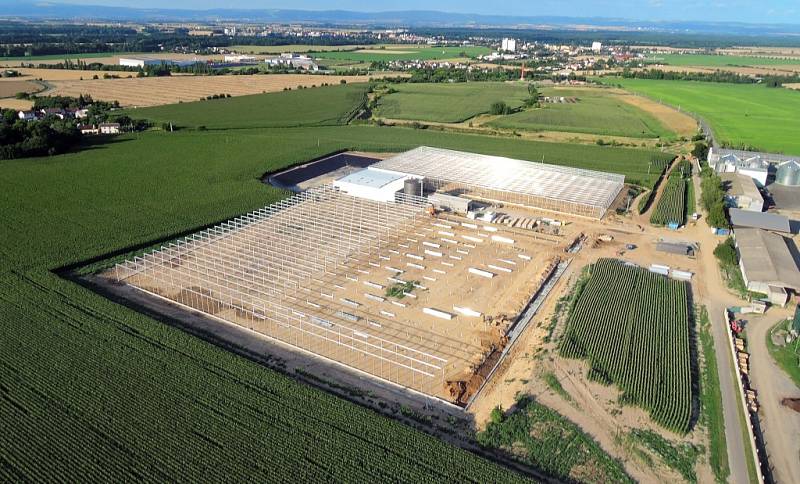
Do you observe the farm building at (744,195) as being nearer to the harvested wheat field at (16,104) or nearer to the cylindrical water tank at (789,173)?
the cylindrical water tank at (789,173)

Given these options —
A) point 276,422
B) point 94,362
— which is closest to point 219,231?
point 94,362

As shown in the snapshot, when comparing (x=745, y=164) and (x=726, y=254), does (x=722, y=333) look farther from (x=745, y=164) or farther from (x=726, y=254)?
(x=745, y=164)

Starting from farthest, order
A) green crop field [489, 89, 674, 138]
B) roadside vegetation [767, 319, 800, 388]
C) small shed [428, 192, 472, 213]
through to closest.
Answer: green crop field [489, 89, 674, 138] → small shed [428, 192, 472, 213] → roadside vegetation [767, 319, 800, 388]

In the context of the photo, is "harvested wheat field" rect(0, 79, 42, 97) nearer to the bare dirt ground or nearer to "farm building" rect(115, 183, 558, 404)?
"farm building" rect(115, 183, 558, 404)

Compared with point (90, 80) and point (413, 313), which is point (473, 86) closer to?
point (90, 80)

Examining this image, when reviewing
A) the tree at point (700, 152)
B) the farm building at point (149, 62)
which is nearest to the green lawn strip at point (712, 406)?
the tree at point (700, 152)

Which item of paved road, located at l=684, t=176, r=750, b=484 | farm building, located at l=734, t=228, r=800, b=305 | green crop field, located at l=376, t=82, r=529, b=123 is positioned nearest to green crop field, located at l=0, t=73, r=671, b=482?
paved road, located at l=684, t=176, r=750, b=484
